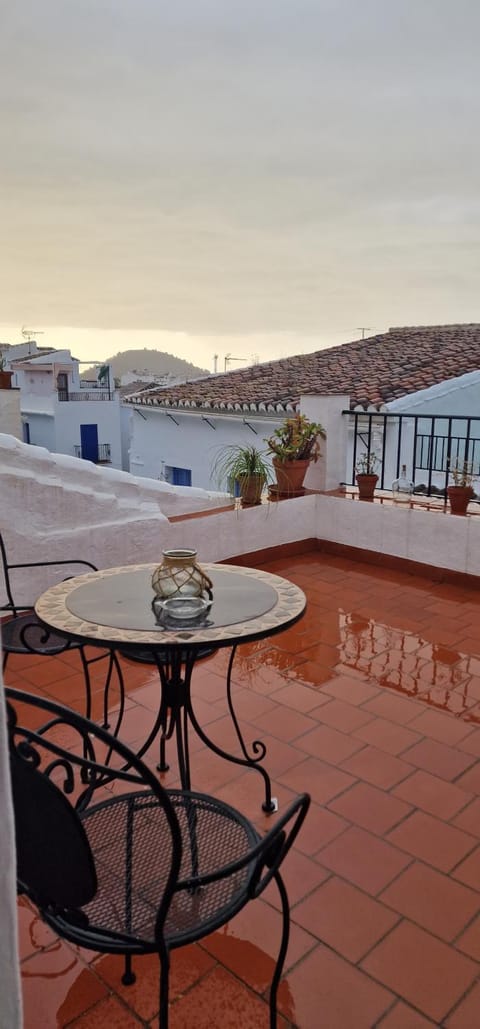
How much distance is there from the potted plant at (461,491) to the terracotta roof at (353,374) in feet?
17.2

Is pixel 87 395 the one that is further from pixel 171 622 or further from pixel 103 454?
pixel 171 622

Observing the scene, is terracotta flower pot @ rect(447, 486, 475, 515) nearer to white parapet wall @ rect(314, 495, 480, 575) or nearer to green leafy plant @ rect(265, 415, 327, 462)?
white parapet wall @ rect(314, 495, 480, 575)

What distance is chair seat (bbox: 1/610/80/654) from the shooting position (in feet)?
7.82

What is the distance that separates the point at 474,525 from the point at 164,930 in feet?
11.8

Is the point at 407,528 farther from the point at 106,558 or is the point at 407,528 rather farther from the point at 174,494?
the point at 106,558

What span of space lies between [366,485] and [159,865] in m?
3.93

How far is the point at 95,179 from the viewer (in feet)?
18.1

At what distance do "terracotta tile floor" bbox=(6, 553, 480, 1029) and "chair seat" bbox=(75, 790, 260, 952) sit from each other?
32 cm

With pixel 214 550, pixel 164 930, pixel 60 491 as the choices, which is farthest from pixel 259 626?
pixel 214 550

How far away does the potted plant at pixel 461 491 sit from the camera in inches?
179

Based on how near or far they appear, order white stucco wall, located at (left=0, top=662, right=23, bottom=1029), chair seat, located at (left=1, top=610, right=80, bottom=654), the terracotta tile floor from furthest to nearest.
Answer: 1. chair seat, located at (left=1, top=610, right=80, bottom=654)
2. the terracotta tile floor
3. white stucco wall, located at (left=0, top=662, right=23, bottom=1029)

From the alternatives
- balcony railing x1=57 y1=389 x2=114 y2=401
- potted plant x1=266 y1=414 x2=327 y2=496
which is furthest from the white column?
balcony railing x1=57 y1=389 x2=114 y2=401

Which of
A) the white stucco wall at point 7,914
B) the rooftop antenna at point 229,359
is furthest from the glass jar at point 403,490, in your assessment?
the rooftop antenna at point 229,359

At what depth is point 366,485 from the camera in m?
5.11
